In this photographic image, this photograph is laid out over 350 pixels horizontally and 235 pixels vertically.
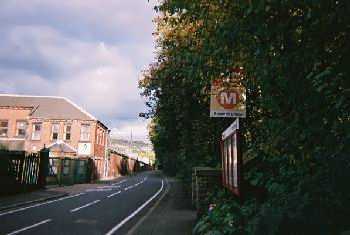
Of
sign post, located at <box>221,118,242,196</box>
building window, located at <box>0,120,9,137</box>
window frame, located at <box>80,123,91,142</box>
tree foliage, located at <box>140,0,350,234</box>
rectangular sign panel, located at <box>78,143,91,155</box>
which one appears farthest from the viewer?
window frame, located at <box>80,123,91,142</box>

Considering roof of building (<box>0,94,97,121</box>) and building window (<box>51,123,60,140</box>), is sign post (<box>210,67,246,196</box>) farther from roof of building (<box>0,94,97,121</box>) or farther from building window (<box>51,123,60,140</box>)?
building window (<box>51,123,60,140</box>)

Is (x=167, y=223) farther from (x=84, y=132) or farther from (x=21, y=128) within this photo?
(x=21, y=128)

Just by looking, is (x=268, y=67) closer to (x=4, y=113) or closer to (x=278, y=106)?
(x=278, y=106)

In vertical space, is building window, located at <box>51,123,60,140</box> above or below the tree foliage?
above

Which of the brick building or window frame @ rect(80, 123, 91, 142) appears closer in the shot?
the brick building

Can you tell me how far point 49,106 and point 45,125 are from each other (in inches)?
119

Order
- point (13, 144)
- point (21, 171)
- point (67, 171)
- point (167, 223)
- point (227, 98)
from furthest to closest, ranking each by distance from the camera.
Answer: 1. point (13, 144)
2. point (67, 171)
3. point (21, 171)
4. point (167, 223)
5. point (227, 98)

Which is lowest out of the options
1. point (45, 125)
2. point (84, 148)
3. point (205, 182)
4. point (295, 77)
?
point (205, 182)

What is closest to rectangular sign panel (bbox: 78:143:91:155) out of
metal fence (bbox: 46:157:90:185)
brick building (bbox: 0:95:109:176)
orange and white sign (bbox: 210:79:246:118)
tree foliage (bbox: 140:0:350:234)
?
brick building (bbox: 0:95:109:176)

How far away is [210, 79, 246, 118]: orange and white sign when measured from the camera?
696cm

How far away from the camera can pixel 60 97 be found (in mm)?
52094

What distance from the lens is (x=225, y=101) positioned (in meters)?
7.00

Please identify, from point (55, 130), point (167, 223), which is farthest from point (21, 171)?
point (55, 130)

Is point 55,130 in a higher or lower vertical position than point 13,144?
higher
